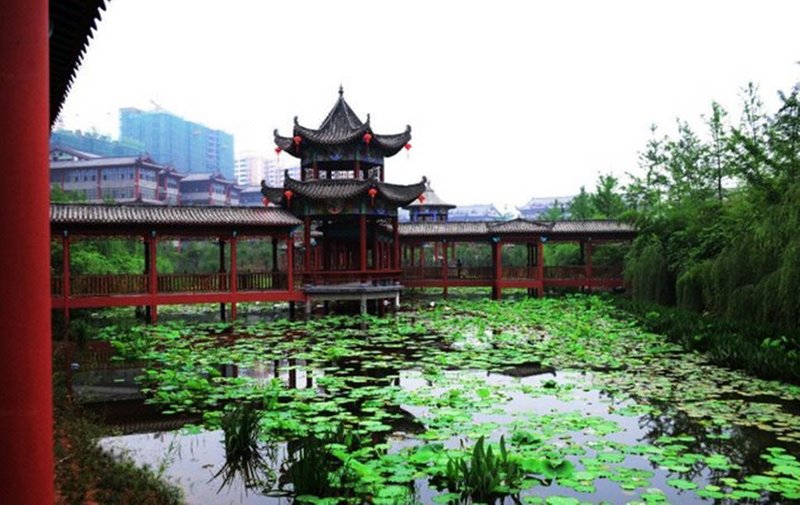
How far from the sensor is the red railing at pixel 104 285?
16734mm

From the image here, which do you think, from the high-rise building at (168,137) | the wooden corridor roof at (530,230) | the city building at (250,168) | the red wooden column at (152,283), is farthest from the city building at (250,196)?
the red wooden column at (152,283)

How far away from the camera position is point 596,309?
20.6 metres

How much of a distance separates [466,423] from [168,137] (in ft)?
354

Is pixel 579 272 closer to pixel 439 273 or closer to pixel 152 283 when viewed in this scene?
pixel 439 273

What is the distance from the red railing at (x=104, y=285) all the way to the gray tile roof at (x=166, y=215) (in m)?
1.57

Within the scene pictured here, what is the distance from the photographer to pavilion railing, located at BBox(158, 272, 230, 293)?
17.9 m

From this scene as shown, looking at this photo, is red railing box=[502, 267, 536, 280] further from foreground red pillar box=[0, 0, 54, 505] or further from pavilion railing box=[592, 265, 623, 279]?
foreground red pillar box=[0, 0, 54, 505]

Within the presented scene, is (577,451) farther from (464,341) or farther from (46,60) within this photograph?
(464,341)

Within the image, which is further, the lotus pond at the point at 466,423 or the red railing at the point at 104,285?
the red railing at the point at 104,285

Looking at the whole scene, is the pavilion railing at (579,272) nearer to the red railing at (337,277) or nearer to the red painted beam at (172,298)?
the red railing at (337,277)

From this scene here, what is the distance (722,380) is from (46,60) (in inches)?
390

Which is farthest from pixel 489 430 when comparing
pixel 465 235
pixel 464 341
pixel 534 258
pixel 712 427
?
pixel 534 258

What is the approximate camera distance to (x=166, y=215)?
1828 centimetres

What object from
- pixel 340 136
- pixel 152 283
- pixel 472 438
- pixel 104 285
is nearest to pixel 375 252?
pixel 340 136
